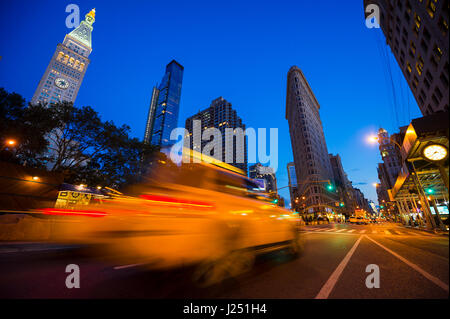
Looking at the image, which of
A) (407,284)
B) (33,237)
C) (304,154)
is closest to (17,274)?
(407,284)

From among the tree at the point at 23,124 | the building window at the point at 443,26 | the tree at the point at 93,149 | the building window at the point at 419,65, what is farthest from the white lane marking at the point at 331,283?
the building window at the point at 419,65

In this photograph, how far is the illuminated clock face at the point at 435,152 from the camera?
6.60ft

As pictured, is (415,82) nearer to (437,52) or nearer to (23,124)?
(437,52)

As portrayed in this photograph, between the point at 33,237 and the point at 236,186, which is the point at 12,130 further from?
the point at 236,186

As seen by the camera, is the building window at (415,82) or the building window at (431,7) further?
the building window at (415,82)

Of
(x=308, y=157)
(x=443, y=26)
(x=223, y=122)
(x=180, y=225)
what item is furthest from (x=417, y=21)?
(x=223, y=122)

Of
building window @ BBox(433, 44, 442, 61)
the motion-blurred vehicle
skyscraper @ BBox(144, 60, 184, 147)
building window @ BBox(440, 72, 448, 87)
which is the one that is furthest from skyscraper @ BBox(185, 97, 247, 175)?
the motion-blurred vehicle

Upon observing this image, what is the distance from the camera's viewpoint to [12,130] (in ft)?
54.7

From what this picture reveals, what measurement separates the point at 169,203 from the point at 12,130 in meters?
22.8

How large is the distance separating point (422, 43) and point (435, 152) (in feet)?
133

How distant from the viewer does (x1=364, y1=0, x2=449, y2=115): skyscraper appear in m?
22.5

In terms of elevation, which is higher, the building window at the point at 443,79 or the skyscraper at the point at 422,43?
the skyscraper at the point at 422,43

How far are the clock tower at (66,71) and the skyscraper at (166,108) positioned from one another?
172 ft

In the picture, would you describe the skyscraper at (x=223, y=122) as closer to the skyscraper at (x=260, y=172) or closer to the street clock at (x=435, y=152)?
the skyscraper at (x=260, y=172)
